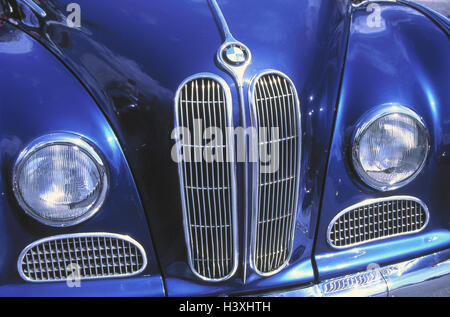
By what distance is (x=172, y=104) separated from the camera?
5.37 ft

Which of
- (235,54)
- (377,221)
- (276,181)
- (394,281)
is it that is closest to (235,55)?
(235,54)

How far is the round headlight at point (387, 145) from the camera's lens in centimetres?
176

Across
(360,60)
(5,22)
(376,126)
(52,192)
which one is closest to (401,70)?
(360,60)

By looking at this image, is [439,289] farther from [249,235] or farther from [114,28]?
[114,28]

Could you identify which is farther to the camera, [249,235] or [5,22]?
[5,22]

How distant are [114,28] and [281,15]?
605mm

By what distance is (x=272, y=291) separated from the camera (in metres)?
1.79

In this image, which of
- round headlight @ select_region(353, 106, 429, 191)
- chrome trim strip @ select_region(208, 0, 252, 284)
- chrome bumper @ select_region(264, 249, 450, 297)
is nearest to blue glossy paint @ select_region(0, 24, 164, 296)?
chrome trim strip @ select_region(208, 0, 252, 284)

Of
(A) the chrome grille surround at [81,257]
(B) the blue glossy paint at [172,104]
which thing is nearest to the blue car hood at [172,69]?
(B) the blue glossy paint at [172,104]

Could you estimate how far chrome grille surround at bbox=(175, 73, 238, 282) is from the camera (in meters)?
1.61

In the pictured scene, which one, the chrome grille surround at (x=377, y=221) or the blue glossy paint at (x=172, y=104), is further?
the chrome grille surround at (x=377, y=221)

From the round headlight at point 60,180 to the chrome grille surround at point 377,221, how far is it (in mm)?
835

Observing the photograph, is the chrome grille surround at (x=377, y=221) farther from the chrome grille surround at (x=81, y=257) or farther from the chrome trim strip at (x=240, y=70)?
the chrome grille surround at (x=81, y=257)

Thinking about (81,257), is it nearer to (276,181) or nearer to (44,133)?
(44,133)
